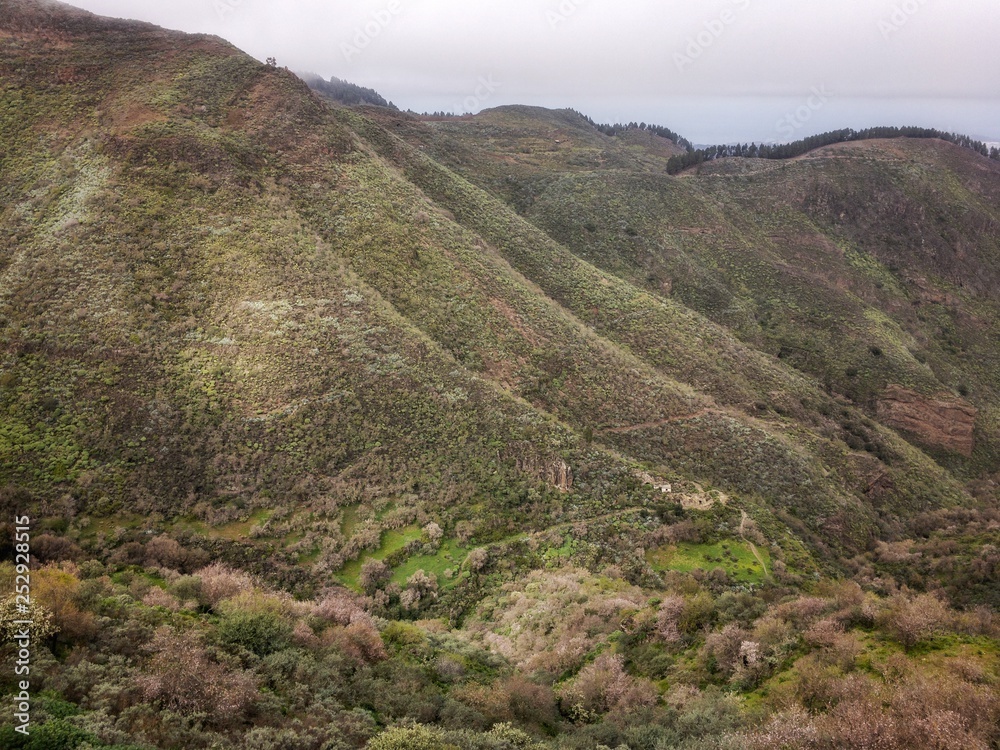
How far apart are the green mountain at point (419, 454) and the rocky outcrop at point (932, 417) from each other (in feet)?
0.79

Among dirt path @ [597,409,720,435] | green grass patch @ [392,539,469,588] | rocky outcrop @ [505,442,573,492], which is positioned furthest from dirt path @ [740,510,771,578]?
green grass patch @ [392,539,469,588]

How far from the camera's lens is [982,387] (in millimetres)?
44438

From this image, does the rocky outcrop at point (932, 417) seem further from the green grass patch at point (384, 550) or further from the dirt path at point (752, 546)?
Result: the green grass patch at point (384, 550)

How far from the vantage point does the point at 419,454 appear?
24.9 metres

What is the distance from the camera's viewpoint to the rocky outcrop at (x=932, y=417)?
38000 millimetres

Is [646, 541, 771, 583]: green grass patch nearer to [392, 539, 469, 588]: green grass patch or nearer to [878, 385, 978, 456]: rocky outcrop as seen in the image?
[392, 539, 469, 588]: green grass patch

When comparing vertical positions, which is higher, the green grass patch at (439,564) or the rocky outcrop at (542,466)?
the rocky outcrop at (542,466)

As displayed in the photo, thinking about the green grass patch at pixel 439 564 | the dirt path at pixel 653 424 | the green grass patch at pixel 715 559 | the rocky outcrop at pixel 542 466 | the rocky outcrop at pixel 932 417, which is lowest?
the green grass patch at pixel 439 564

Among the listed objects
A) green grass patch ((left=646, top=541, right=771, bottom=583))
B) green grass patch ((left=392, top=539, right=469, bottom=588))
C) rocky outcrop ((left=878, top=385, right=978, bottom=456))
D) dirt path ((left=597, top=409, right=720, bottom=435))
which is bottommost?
green grass patch ((left=392, top=539, right=469, bottom=588))

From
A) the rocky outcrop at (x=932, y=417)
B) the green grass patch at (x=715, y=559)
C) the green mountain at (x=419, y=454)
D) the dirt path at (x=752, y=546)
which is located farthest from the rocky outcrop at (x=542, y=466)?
the rocky outcrop at (x=932, y=417)

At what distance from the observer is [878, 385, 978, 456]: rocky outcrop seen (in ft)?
125

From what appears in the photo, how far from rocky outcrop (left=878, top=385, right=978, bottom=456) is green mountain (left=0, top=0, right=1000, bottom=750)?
24cm

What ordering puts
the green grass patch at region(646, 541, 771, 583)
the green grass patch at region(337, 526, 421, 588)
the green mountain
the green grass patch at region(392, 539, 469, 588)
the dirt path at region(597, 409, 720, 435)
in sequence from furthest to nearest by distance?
the dirt path at region(597, 409, 720, 435), the green grass patch at region(646, 541, 771, 583), the green grass patch at region(392, 539, 469, 588), the green grass patch at region(337, 526, 421, 588), the green mountain

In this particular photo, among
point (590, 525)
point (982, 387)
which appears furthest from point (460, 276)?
point (982, 387)
